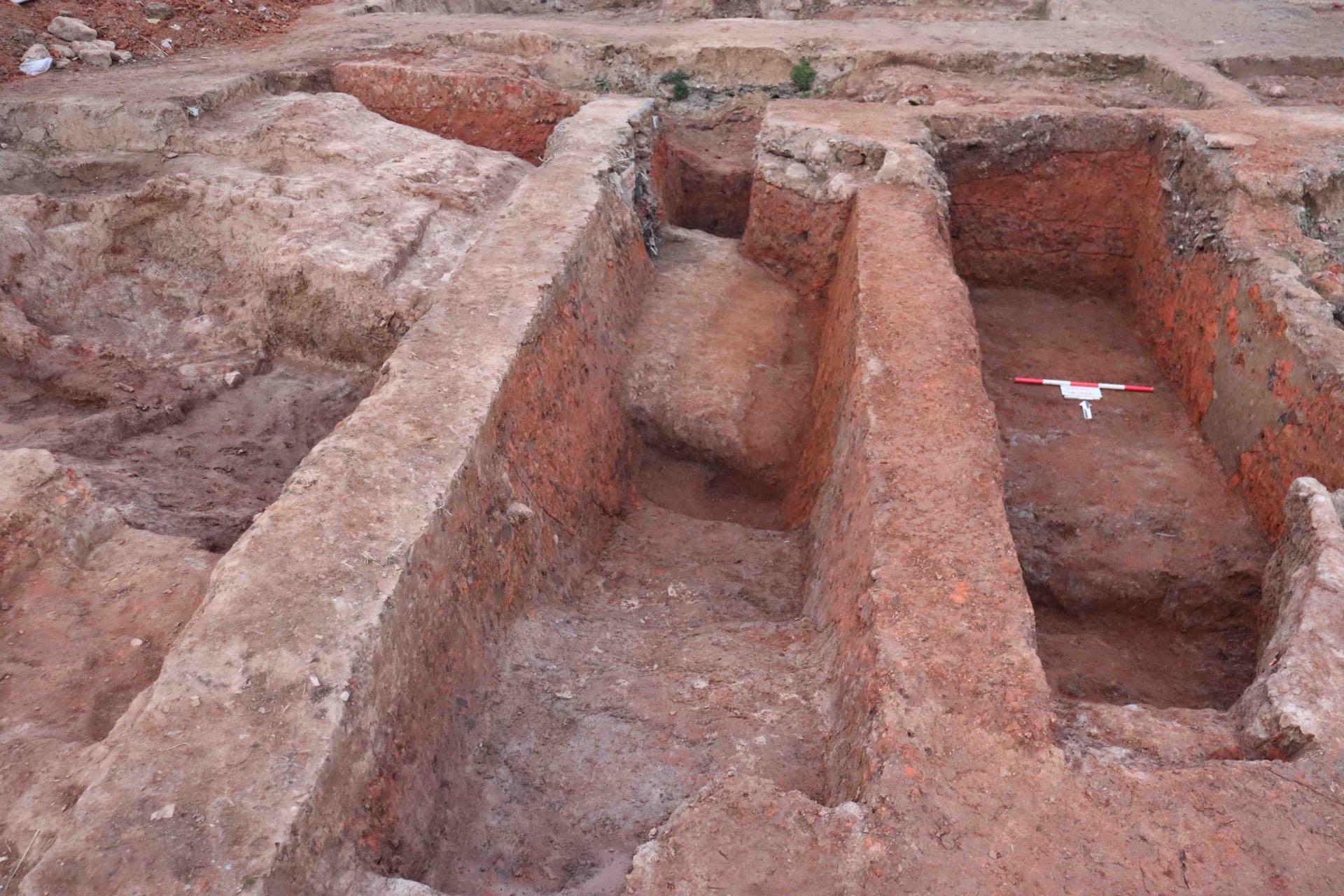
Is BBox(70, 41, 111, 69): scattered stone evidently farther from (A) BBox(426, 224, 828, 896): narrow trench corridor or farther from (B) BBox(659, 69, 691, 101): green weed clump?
(A) BBox(426, 224, 828, 896): narrow trench corridor

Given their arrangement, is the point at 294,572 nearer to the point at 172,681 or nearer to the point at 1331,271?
the point at 172,681

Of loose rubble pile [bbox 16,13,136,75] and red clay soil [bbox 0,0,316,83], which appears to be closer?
loose rubble pile [bbox 16,13,136,75]

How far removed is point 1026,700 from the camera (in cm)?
202

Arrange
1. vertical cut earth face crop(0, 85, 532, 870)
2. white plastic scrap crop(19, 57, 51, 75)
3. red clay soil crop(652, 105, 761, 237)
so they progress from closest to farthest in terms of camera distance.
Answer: vertical cut earth face crop(0, 85, 532, 870)
white plastic scrap crop(19, 57, 51, 75)
red clay soil crop(652, 105, 761, 237)

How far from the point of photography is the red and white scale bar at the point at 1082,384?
14.6 feet

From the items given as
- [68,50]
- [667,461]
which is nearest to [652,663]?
[667,461]

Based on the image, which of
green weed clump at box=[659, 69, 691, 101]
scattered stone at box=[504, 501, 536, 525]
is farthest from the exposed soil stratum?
green weed clump at box=[659, 69, 691, 101]

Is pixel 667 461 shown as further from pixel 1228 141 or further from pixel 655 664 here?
pixel 1228 141

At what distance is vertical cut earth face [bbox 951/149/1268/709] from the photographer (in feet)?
11.0

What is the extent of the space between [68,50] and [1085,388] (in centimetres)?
642

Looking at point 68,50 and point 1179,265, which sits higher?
point 68,50

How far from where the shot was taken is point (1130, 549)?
355 cm

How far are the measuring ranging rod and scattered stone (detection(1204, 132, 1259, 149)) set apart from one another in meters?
1.20

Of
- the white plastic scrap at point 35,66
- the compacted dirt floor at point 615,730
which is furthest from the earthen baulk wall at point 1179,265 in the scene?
the white plastic scrap at point 35,66
